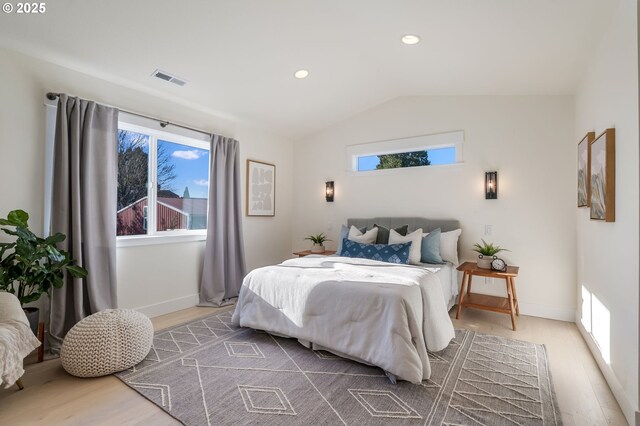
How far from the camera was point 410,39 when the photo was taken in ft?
9.55

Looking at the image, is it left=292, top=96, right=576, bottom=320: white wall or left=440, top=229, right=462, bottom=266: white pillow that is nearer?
left=292, top=96, right=576, bottom=320: white wall

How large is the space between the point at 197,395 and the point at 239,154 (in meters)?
3.20

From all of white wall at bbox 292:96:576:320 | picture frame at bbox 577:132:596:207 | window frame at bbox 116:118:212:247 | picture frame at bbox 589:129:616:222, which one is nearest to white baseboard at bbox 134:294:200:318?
window frame at bbox 116:118:212:247

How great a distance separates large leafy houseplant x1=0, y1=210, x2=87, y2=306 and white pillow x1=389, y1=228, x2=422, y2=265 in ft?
10.4

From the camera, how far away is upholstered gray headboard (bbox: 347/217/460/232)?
13.3 ft

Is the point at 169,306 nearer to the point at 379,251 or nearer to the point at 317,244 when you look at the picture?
the point at 317,244

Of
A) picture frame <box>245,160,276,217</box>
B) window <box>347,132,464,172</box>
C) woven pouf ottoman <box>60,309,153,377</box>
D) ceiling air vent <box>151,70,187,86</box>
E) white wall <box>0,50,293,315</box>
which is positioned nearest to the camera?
woven pouf ottoman <box>60,309,153,377</box>

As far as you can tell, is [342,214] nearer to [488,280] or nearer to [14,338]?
[488,280]

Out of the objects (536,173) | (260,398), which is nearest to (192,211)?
(260,398)

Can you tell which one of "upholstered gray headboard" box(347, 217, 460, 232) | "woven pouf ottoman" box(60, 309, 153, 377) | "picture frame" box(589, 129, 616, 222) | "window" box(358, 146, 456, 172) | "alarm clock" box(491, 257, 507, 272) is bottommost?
"woven pouf ottoman" box(60, 309, 153, 377)

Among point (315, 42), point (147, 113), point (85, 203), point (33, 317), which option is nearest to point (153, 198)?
point (85, 203)

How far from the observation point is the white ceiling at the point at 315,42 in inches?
92.8

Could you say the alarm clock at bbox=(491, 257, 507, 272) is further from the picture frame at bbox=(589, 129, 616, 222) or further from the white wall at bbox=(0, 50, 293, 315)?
the white wall at bbox=(0, 50, 293, 315)

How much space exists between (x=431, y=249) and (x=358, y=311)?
169cm
